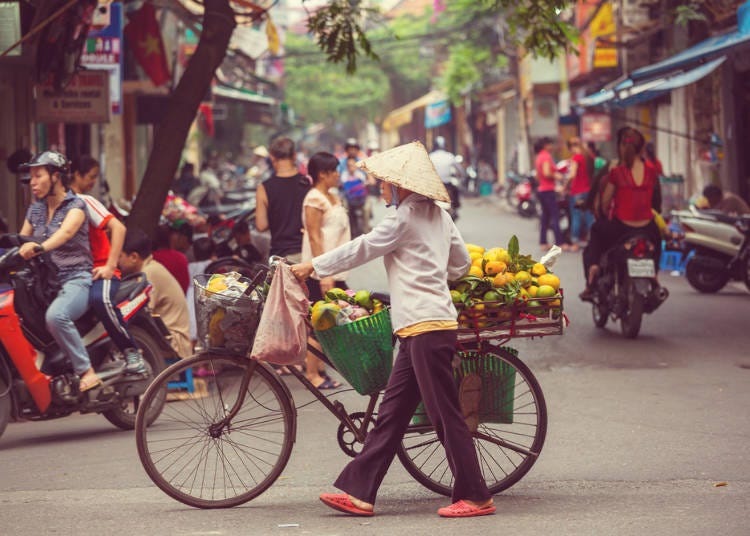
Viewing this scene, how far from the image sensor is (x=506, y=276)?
622 centimetres

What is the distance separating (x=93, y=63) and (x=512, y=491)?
36.8ft

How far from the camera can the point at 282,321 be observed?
5820 mm

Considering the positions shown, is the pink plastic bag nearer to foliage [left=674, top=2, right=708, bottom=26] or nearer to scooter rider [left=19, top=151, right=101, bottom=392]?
scooter rider [left=19, top=151, right=101, bottom=392]

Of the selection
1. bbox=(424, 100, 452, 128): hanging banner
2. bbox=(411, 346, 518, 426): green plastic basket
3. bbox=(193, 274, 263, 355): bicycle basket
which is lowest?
bbox=(411, 346, 518, 426): green plastic basket

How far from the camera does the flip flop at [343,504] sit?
582cm

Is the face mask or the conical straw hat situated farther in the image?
the face mask

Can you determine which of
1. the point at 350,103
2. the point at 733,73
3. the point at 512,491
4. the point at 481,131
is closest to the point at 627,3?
the point at 733,73

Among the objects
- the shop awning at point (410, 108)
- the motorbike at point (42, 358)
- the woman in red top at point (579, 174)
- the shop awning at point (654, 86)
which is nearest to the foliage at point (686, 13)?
the shop awning at point (654, 86)

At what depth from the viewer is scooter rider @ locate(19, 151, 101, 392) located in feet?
26.2

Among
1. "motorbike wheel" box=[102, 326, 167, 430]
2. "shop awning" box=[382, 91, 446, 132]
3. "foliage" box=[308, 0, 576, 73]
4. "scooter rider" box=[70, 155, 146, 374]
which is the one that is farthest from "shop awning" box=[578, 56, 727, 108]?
"shop awning" box=[382, 91, 446, 132]

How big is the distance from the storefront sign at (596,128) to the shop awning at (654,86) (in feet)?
27.5

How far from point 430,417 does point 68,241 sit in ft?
10.5

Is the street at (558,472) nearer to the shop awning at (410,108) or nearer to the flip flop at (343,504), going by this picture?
the flip flop at (343,504)

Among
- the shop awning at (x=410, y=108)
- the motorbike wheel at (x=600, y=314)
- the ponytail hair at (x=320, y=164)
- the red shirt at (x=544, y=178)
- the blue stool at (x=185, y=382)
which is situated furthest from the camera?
the shop awning at (x=410, y=108)
